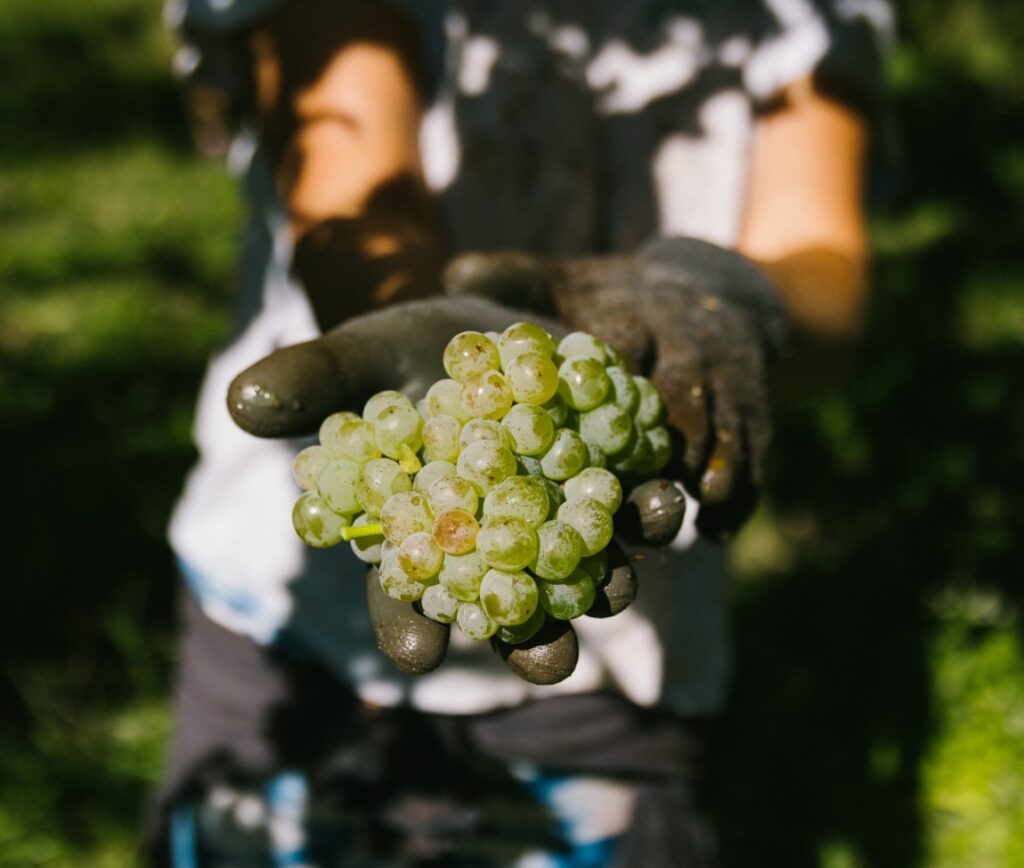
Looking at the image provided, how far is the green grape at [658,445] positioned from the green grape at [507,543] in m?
0.25

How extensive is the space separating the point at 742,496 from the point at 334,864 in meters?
1.14

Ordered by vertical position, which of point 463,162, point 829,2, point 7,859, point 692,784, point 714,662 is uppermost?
point 829,2

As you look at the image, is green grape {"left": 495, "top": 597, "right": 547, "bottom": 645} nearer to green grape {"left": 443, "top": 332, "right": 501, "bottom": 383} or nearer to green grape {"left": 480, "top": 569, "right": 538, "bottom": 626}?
green grape {"left": 480, "top": 569, "right": 538, "bottom": 626}

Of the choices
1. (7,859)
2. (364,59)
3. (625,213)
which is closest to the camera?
(364,59)

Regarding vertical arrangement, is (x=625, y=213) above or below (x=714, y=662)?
above

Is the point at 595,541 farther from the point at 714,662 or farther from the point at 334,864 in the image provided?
the point at 334,864

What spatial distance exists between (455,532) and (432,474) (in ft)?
0.26

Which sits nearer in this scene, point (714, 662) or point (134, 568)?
point (714, 662)

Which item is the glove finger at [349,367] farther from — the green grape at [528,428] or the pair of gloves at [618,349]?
the green grape at [528,428]

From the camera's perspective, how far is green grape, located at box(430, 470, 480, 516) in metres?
1.20

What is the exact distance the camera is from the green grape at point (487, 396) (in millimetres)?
1244

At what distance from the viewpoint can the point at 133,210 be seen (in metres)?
5.09

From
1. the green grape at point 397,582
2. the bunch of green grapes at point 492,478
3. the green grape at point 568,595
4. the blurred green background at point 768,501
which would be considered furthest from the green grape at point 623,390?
the blurred green background at point 768,501

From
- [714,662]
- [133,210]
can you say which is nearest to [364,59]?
[714,662]
